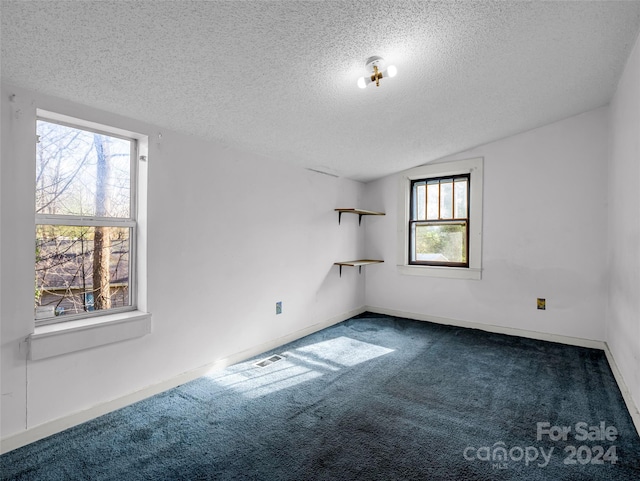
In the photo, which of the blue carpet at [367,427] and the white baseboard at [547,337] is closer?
the blue carpet at [367,427]

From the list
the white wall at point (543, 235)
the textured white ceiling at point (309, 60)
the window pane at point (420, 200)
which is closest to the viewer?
the textured white ceiling at point (309, 60)

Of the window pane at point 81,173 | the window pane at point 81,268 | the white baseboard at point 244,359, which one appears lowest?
the white baseboard at point 244,359

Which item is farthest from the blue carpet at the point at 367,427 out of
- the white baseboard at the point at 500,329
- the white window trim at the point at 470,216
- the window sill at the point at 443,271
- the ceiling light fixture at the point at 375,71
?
the ceiling light fixture at the point at 375,71

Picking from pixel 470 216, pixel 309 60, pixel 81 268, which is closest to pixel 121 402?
pixel 81 268

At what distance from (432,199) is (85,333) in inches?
163

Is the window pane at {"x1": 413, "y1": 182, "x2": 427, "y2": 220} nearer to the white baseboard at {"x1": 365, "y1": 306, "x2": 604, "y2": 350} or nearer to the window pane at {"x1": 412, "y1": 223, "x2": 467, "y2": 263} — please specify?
the window pane at {"x1": 412, "y1": 223, "x2": 467, "y2": 263}

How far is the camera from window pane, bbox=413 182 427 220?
4.83 metres

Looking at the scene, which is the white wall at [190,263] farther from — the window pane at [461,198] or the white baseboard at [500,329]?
the window pane at [461,198]

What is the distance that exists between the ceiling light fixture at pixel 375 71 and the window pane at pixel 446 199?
8.62ft

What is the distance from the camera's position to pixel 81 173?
7.57 ft

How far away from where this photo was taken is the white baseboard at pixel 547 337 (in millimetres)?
2368

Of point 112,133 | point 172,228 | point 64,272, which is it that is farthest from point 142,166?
point 64,272

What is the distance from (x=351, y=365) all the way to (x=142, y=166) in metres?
2.43

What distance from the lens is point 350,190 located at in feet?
16.1
